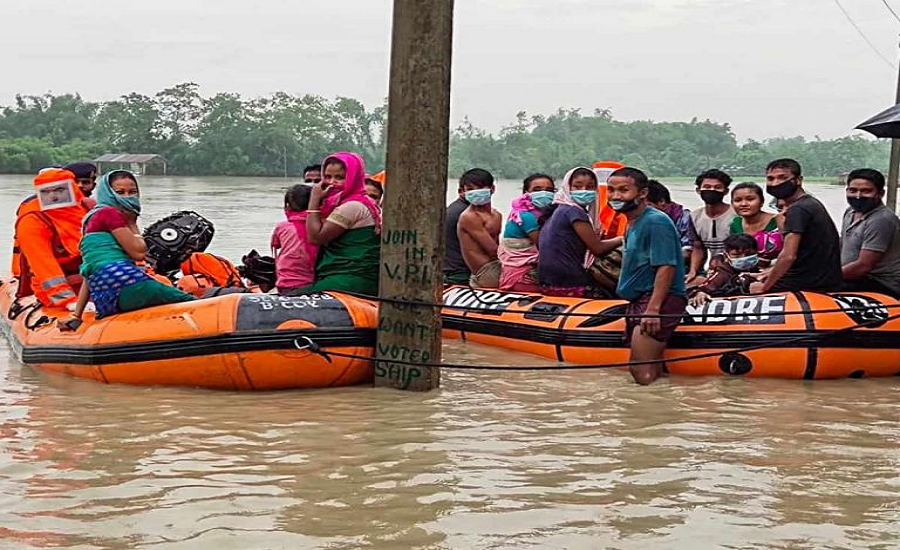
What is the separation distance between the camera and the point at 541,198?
28.8 ft

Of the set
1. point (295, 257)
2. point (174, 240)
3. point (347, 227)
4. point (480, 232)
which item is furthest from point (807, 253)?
point (174, 240)

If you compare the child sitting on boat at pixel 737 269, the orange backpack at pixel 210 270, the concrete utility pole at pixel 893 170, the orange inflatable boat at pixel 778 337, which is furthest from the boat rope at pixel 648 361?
the concrete utility pole at pixel 893 170

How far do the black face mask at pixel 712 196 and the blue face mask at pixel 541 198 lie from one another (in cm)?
116

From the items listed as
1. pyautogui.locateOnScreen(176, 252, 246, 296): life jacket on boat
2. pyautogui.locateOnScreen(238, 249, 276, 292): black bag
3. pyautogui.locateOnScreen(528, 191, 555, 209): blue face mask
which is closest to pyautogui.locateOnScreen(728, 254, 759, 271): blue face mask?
pyautogui.locateOnScreen(528, 191, 555, 209): blue face mask

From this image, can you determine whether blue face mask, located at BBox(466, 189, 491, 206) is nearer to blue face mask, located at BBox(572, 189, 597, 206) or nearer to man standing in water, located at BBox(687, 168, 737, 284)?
blue face mask, located at BBox(572, 189, 597, 206)

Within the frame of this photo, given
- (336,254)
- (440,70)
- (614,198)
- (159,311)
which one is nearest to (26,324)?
(159,311)

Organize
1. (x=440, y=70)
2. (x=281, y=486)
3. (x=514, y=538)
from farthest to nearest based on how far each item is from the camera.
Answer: (x=440, y=70), (x=281, y=486), (x=514, y=538)

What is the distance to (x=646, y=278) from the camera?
279 inches

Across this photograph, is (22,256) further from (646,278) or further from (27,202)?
A: (646,278)

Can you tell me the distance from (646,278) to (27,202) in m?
4.29

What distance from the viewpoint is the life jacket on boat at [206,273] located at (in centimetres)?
899

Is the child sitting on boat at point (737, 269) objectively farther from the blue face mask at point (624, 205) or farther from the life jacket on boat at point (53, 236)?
the life jacket on boat at point (53, 236)

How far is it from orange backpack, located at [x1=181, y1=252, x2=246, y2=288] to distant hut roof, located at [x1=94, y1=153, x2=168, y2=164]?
43.5m

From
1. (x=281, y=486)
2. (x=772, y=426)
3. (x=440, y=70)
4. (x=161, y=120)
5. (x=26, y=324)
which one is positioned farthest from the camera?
(x=161, y=120)
